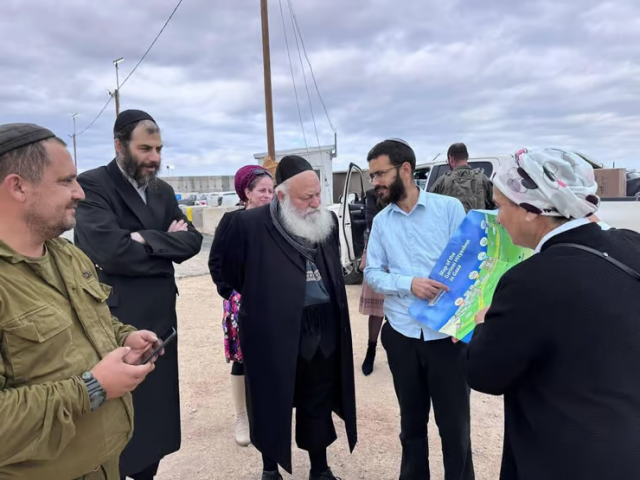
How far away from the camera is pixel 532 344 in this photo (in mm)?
1276

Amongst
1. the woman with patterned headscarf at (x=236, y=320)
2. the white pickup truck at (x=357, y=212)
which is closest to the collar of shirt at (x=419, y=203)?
the woman with patterned headscarf at (x=236, y=320)

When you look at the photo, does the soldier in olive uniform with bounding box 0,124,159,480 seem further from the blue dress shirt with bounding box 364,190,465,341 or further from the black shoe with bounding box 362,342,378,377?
the black shoe with bounding box 362,342,378,377

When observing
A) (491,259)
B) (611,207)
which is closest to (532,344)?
(491,259)

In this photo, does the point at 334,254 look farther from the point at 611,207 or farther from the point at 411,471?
the point at 611,207

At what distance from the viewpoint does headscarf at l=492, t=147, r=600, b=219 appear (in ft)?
4.36

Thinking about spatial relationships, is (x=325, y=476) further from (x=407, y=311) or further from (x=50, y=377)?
(x=50, y=377)

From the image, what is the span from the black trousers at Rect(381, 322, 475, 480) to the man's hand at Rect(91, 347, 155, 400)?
1.48 m

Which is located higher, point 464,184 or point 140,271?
point 464,184

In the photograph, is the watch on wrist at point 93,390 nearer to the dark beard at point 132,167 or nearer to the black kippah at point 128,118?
the dark beard at point 132,167

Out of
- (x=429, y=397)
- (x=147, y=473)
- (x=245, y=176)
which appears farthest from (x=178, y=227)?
(x=429, y=397)

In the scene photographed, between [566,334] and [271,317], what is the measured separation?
1623 mm

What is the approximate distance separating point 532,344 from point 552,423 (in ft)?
0.83

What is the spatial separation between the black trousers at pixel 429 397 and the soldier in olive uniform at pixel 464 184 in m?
2.94

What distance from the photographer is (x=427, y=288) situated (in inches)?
87.6
